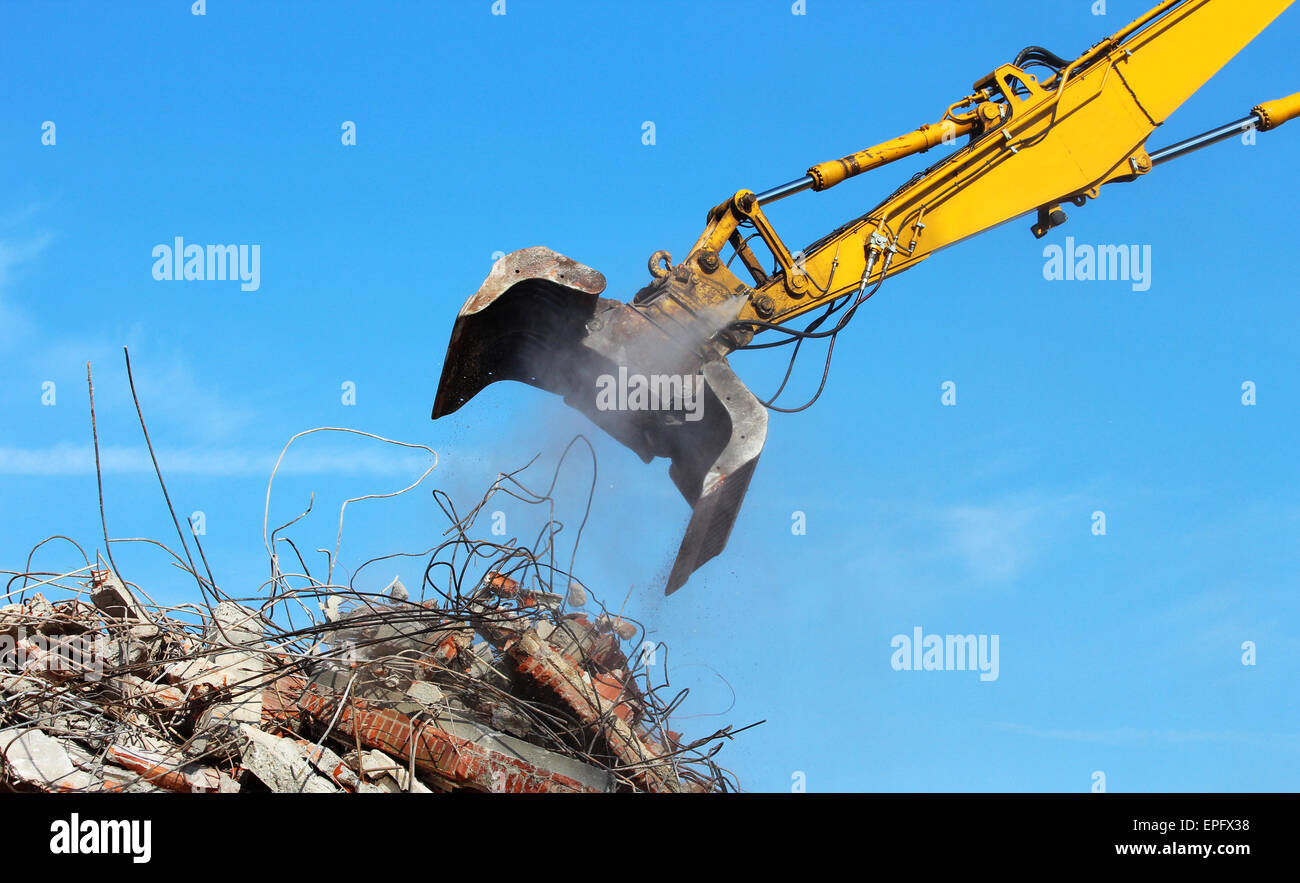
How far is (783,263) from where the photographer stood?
6.47 meters

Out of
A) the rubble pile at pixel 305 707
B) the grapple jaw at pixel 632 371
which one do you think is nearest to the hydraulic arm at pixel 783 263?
the grapple jaw at pixel 632 371

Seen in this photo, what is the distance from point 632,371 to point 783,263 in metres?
1.22

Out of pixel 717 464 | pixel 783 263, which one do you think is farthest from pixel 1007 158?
pixel 717 464

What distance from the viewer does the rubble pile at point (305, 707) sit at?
4992mm

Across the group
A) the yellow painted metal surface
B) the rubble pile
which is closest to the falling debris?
the rubble pile

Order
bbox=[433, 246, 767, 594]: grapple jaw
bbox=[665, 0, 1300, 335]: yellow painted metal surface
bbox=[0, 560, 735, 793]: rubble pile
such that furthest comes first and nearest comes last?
bbox=[665, 0, 1300, 335]: yellow painted metal surface
bbox=[433, 246, 767, 594]: grapple jaw
bbox=[0, 560, 735, 793]: rubble pile

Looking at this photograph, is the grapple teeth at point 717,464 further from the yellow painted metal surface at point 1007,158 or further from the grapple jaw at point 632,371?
the yellow painted metal surface at point 1007,158

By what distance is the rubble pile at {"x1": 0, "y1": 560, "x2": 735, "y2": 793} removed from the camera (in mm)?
4992

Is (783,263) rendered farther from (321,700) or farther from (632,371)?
(321,700)

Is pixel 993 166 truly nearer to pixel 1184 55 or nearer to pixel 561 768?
pixel 1184 55

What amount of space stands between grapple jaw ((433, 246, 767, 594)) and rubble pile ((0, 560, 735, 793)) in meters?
1.10

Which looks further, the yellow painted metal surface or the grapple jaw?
the yellow painted metal surface

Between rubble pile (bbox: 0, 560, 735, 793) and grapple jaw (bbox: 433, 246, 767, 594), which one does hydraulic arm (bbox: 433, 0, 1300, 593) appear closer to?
grapple jaw (bbox: 433, 246, 767, 594)

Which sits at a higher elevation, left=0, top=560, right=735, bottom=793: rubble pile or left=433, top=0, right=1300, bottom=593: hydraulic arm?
left=433, top=0, right=1300, bottom=593: hydraulic arm
